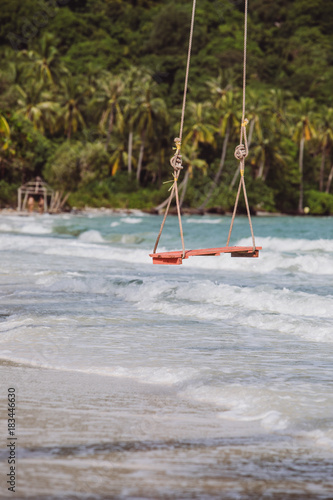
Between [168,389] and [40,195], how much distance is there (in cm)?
5748

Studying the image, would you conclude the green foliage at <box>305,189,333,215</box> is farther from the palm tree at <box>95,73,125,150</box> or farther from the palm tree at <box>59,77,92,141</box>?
the palm tree at <box>59,77,92,141</box>

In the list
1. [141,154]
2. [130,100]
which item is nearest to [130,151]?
[141,154]

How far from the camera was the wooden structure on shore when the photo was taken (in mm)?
59219

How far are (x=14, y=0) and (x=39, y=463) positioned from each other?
98486 millimetres

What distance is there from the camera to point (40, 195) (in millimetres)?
62406

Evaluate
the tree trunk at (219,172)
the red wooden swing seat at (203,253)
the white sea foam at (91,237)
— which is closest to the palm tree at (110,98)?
the tree trunk at (219,172)

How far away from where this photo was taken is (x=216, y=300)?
12.7 meters

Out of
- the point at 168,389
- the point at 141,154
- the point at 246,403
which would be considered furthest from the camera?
the point at 141,154

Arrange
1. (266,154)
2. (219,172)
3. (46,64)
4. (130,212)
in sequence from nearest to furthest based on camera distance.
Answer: (130,212) → (46,64) → (219,172) → (266,154)

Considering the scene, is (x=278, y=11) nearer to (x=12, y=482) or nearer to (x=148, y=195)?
(x=148, y=195)

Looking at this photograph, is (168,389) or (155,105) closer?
(168,389)

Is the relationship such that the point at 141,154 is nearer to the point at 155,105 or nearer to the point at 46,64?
the point at 155,105

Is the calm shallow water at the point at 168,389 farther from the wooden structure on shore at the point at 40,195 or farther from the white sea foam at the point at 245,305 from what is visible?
the wooden structure on shore at the point at 40,195

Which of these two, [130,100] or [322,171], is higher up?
[130,100]
